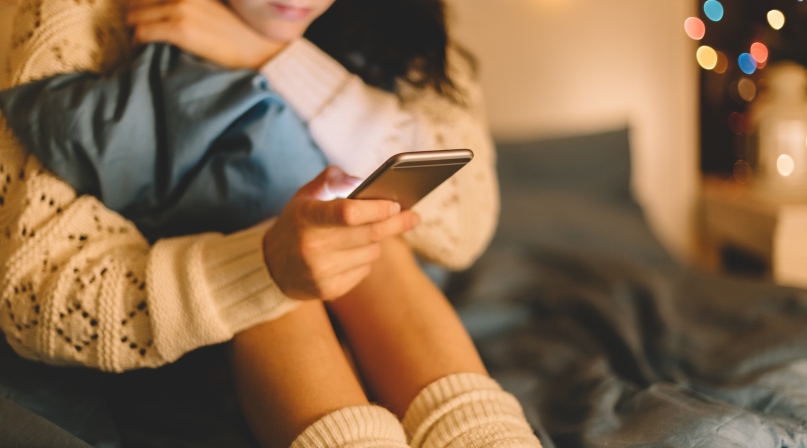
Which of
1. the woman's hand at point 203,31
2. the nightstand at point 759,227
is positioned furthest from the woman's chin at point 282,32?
the nightstand at point 759,227

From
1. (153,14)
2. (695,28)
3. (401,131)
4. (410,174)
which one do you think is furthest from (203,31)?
(695,28)

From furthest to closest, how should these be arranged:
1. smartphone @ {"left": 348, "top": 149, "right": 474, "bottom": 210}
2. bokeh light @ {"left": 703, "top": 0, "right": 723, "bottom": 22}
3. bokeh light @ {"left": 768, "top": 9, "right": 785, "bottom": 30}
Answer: bokeh light @ {"left": 703, "top": 0, "right": 723, "bottom": 22} → bokeh light @ {"left": 768, "top": 9, "right": 785, "bottom": 30} → smartphone @ {"left": 348, "top": 149, "right": 474, "bottom": 210}

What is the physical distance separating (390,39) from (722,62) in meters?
1.36

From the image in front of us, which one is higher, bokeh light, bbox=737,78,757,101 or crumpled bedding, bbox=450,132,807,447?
bokeh light, bbox=737,78,757,101

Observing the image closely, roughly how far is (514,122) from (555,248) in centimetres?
59

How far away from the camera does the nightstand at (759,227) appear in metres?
1.13

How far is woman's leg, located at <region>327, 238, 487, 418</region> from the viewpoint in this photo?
0.55m

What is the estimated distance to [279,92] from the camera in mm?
630

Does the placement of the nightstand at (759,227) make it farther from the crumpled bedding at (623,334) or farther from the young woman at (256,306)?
the young woman at (256,306)

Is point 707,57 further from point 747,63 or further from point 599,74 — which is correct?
point 599,74

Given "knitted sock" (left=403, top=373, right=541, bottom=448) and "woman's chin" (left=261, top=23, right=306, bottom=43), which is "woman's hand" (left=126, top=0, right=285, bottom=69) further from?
"knitted sock" (left=403, top=373, right=541, bottom=448)

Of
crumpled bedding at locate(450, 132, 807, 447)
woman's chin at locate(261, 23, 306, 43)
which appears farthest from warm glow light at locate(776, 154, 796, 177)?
woman's chin at locate(261, 23, 306, 43)

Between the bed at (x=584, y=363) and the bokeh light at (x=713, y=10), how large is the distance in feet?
2.73

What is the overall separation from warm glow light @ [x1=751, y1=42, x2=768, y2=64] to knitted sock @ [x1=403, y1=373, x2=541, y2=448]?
159 cm
